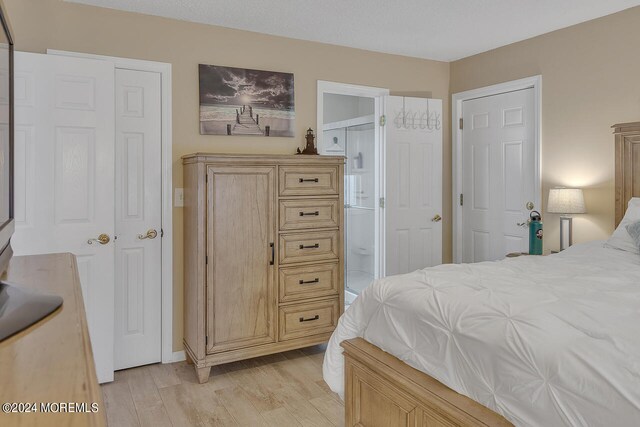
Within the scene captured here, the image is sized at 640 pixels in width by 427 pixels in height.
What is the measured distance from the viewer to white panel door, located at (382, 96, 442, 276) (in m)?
4.27

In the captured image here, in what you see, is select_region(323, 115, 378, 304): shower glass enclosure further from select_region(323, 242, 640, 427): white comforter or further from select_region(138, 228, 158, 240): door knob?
select_region(323, 242, 640, 427): white comforter

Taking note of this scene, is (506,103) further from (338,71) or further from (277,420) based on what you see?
(277,420)

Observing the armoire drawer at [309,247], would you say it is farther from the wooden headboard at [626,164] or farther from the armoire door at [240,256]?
the wooden headboard at [626,164]

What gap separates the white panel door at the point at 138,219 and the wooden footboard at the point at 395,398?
5.87 feet

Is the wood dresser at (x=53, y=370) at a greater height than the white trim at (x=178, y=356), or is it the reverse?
the wood dresser at (x=53, y=370)

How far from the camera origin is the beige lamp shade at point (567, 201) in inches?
131

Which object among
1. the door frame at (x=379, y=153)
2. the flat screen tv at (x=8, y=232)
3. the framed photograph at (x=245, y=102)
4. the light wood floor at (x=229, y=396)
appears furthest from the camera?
the door frame at (x=379, y=153)

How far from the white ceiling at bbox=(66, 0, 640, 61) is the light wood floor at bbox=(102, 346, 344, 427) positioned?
8.33ft

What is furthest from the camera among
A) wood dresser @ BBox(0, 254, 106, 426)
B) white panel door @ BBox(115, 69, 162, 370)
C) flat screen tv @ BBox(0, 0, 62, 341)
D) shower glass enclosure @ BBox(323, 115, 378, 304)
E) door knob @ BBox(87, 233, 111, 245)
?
shower glass enclosure @ BBox(323, 115, 378, 304)

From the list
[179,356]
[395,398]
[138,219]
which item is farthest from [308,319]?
[395,398]

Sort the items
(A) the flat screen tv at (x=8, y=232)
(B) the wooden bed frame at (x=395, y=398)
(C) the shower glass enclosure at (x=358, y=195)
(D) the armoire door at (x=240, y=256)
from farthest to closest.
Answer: (C) the shower glass enclosure at (x=358, y=195)
(D) the armoire door at (x=240, y=256)
(B) the wooden bed frame at (x=395, y=398)
(A) the flat screen tv at (x=8, y=232)

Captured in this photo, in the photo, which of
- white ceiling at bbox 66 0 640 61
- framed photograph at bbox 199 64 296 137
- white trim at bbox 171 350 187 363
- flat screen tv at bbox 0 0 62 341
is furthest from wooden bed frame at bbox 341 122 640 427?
white ceiling at bbox 66 0 640 61

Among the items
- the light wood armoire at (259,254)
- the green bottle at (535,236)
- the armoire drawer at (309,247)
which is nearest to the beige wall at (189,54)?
the light wood armoire at (259,254)

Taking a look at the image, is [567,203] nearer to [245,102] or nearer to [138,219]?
[245,102]
